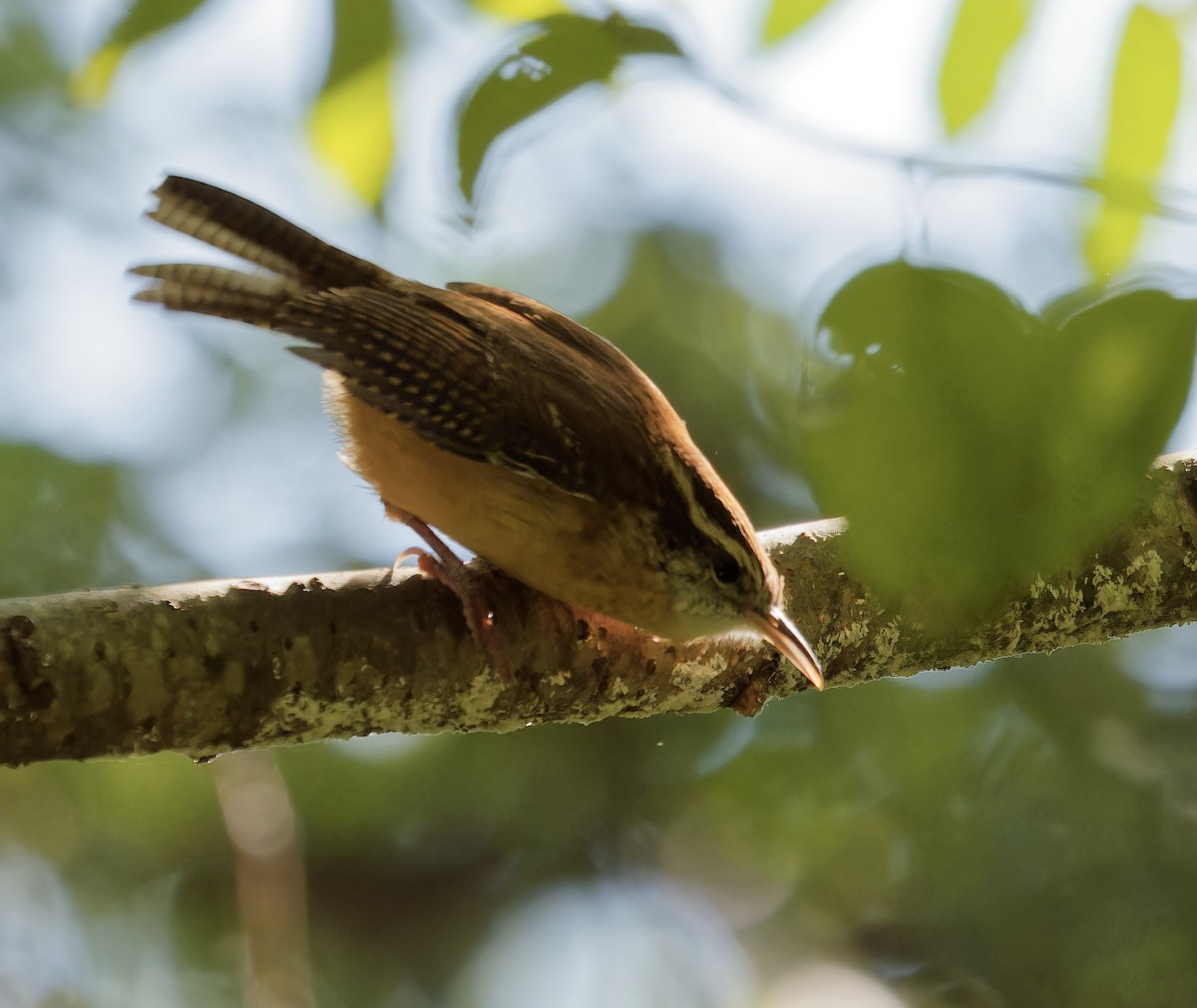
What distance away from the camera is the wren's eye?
251 cm

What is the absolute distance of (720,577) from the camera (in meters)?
2.53

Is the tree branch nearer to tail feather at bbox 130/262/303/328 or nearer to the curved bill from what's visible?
the curved bill

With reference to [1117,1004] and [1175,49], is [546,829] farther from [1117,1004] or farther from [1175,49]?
[1175,49]

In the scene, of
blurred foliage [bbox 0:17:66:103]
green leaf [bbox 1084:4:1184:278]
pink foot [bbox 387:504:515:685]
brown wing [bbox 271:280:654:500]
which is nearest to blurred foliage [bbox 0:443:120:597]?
blurred foliage [bbox 0:17:66:103]

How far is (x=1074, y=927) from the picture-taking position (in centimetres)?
443

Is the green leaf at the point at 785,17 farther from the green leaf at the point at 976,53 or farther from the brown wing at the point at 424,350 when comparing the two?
the brown wing at the point at 424,350

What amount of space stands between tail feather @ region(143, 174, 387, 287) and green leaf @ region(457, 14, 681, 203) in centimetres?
131

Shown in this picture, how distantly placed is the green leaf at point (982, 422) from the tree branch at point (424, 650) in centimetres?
114

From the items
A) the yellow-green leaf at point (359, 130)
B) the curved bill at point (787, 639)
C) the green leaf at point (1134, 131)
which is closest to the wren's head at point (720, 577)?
the curved bill at point (787, 639)

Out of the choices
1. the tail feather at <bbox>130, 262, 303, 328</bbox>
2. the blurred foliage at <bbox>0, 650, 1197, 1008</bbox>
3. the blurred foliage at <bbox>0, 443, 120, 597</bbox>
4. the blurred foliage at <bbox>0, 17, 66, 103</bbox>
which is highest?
the blurred foliage at <bbox>0, 17, 66, 103</bbox>

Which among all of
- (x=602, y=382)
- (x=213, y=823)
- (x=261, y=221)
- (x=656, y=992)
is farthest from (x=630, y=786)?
(x=261, y=221)

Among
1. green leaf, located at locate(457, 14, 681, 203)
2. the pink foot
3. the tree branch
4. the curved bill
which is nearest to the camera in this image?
green leaf, located at locate(457, 14, 681, 203)

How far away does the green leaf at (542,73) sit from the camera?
4.95ft

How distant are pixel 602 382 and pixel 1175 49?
157cm
